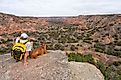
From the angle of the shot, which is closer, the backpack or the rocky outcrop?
the rocky outcrop

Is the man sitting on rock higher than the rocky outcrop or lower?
higher

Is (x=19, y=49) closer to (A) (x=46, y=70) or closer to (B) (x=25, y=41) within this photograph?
(B) (x=25, y=41)

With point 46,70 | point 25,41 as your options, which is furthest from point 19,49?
point 46,70

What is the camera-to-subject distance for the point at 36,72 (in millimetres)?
13969

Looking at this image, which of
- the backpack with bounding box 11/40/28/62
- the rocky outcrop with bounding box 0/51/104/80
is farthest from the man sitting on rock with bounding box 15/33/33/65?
the rocky outcrop with bounding box 0/51/104/80

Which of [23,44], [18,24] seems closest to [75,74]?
[23,44]

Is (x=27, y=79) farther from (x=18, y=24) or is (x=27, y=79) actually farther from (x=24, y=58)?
(x=18, y=24)

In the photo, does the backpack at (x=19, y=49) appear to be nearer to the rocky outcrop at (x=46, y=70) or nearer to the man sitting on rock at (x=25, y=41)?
the man sitting on rock at (x=25, y=41)

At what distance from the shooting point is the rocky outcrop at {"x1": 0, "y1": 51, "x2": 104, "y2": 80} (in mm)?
13841

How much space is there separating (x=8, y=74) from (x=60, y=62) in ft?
7.81

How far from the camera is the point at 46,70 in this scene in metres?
14.1

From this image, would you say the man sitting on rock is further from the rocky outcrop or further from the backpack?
the rocky outcrop

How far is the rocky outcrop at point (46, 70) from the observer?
1384 cm

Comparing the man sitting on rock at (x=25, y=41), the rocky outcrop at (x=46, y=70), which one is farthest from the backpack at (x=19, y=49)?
the rocky outcrop at (x=46, y=70)
